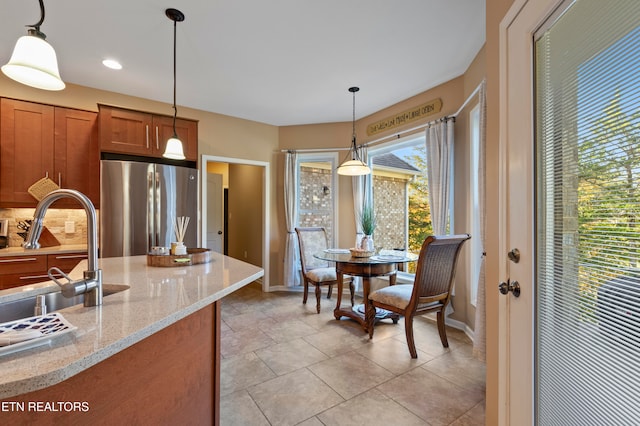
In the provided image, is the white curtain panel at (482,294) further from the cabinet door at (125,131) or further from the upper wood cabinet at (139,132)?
the cabinet door at (125,131)

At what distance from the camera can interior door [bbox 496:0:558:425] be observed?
1166 mm

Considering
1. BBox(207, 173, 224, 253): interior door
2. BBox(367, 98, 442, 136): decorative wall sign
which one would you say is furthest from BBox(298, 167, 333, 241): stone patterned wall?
BBox(207, 173, 224, 253): interior door

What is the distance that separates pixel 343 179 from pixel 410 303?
2.47 metres

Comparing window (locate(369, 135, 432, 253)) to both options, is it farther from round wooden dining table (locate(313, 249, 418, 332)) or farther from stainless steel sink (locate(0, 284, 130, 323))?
stainless steel sink (locate(0, 284, 130, 323))

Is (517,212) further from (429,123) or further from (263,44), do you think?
(263,44)

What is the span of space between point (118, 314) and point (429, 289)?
2.26 meters

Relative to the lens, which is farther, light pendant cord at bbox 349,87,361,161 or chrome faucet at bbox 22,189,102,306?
light pendant cord at bbox 349,87,361,161

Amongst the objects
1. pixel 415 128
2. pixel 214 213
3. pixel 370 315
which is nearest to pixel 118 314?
pixel 370 315

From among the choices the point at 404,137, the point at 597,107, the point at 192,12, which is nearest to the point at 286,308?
the point at 404,137

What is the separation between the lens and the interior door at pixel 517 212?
1166 millimetres

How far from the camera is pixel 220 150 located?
419 cm

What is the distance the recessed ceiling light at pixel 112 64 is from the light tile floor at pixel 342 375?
295cm

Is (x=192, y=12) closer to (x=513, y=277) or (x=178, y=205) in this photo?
(x=178, y=205)

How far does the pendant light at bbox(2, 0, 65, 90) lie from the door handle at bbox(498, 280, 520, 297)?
7.10ft
